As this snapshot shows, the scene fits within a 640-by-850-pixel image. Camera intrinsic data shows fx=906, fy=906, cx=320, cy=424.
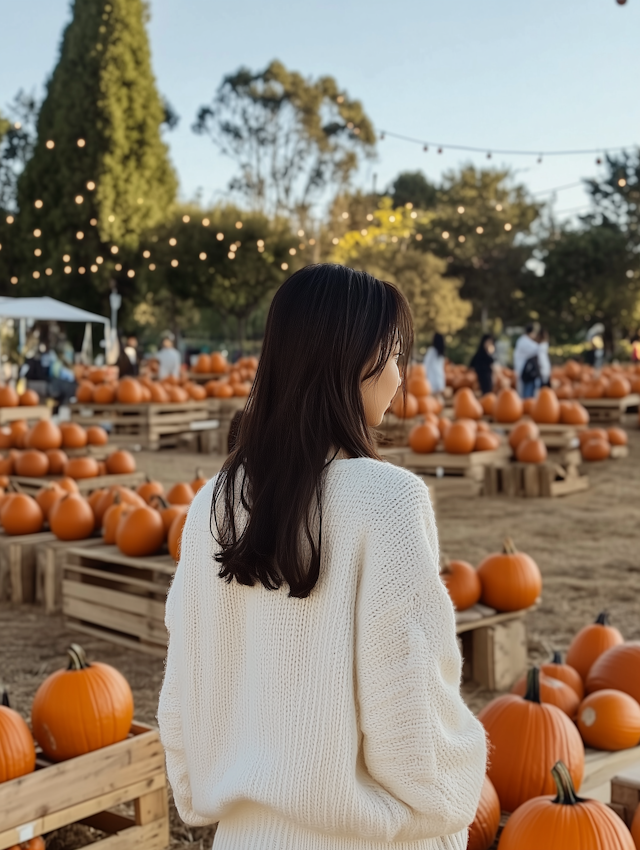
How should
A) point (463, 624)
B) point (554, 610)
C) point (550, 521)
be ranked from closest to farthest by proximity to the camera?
point (463, 624), point (554, 610), point (550, 521)

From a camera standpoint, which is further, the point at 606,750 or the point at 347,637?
the point at 606,750

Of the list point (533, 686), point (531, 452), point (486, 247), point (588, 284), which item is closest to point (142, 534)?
point (533, 686)

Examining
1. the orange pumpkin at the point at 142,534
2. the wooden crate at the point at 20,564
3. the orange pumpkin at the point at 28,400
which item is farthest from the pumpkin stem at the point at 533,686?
the orange pumpkin at the point at 28,400

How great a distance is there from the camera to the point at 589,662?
327 cm

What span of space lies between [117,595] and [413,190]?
51.2m

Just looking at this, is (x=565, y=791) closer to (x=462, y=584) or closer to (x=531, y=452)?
(x=462, y=584)

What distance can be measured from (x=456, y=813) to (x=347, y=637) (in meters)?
0.33

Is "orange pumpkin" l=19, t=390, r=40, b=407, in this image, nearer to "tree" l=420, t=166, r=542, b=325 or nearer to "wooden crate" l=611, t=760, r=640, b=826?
"wooden crate" l=611, t=760, r=640, b=826

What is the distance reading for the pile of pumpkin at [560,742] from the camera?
1960 mm

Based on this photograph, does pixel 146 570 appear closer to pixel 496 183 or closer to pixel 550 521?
pixel 550 521

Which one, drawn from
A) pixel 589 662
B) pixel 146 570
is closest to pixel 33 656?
pixel 146 570

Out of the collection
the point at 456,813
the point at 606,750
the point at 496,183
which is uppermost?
the point at 496,183

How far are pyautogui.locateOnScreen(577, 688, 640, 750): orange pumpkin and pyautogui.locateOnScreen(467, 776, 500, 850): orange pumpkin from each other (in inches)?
23.2

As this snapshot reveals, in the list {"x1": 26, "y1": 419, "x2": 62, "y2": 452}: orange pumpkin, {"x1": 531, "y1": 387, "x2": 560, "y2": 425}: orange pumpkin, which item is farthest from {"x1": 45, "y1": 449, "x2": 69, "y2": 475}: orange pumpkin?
{"x1": 531, "y1": 387, "x2": 560, "y2": 425}: orange pumpkin
